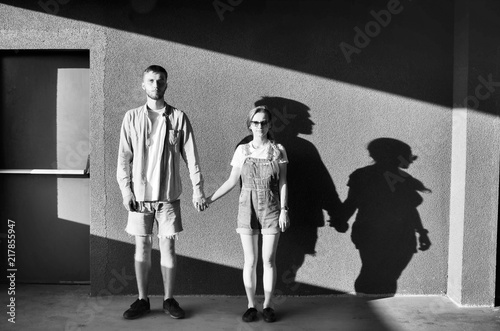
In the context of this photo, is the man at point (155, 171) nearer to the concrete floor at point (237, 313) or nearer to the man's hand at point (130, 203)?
the man's hand at point (130, 203)

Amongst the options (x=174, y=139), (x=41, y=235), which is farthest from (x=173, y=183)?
(x=41, y=235)

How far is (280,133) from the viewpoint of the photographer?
15.5 ft

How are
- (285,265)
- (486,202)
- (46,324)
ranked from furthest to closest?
1. (285,265)
2. (486,202)
3. (46,324)

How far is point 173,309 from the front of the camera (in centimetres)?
423

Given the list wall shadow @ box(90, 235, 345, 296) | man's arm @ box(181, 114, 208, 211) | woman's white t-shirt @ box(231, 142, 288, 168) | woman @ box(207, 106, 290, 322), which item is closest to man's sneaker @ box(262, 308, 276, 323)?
woman @ box(207, 106, 290, 322)

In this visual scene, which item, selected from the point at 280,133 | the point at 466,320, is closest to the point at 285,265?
the point at 280,133

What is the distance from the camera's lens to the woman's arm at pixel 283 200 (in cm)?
412

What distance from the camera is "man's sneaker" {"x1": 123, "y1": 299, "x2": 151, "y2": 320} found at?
421 cm

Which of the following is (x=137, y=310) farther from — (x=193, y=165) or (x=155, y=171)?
(x=193, y=165)

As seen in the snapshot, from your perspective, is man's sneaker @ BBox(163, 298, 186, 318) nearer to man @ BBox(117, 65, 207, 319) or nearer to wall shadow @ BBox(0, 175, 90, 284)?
man @ BBox(117, 65, 207, 319)

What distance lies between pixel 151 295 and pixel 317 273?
1398 mm

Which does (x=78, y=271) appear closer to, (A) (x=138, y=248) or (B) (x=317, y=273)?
(A) (x=138, y=248)

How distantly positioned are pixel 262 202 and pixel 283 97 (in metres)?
1.00

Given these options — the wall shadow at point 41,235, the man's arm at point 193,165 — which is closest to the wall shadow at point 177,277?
the wall shadow at point 41,235
